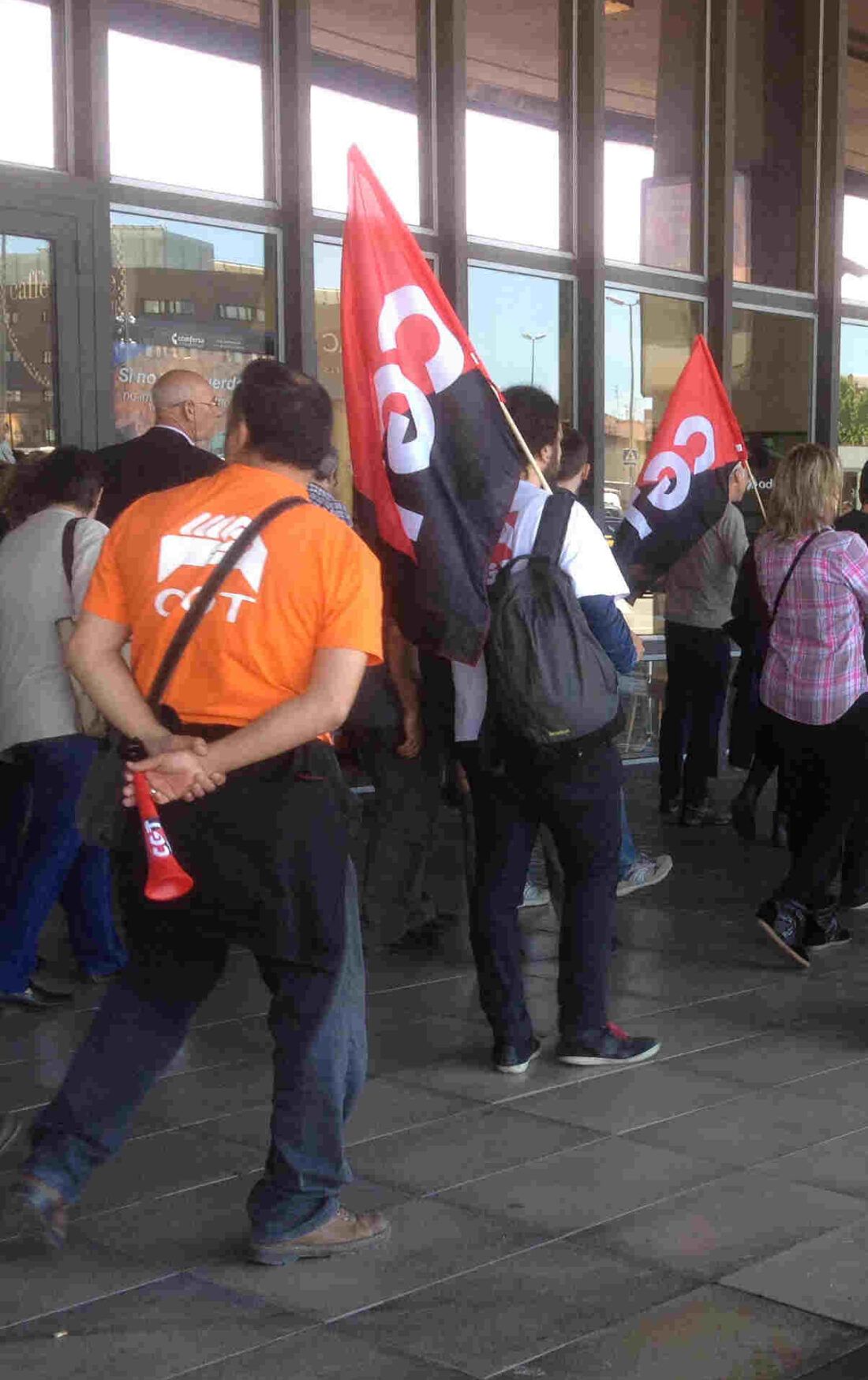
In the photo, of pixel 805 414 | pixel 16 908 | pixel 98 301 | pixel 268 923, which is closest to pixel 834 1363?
pixel 268 923

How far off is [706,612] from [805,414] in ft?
14.2

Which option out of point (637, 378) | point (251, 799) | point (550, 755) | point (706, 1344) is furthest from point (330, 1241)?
point (637, 378)

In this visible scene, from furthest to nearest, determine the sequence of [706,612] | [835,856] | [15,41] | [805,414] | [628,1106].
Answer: [805,414] < [706,612] < [15,41] < [835,856] < [628,1106]

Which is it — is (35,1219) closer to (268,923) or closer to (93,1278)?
(93,1278)

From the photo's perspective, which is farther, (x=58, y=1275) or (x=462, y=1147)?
(x=462, y=1147)

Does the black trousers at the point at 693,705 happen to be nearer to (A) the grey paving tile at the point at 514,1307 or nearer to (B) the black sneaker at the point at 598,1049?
(B) the black sneaker at the point at 598,1049

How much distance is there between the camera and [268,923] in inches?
153

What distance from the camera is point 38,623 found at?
20.5 feet

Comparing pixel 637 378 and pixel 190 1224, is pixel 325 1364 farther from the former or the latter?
pixel 637 378

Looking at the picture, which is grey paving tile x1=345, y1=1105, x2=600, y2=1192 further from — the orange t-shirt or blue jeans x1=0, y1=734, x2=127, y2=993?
blue jeans x1=0, y1=734, x2=127, y2=993

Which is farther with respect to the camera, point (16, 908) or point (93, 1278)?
point (16, 908)

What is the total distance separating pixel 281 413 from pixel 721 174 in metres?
9.77

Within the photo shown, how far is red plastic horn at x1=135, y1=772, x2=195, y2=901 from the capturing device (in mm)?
3852

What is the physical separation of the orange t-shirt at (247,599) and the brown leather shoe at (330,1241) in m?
1.12
